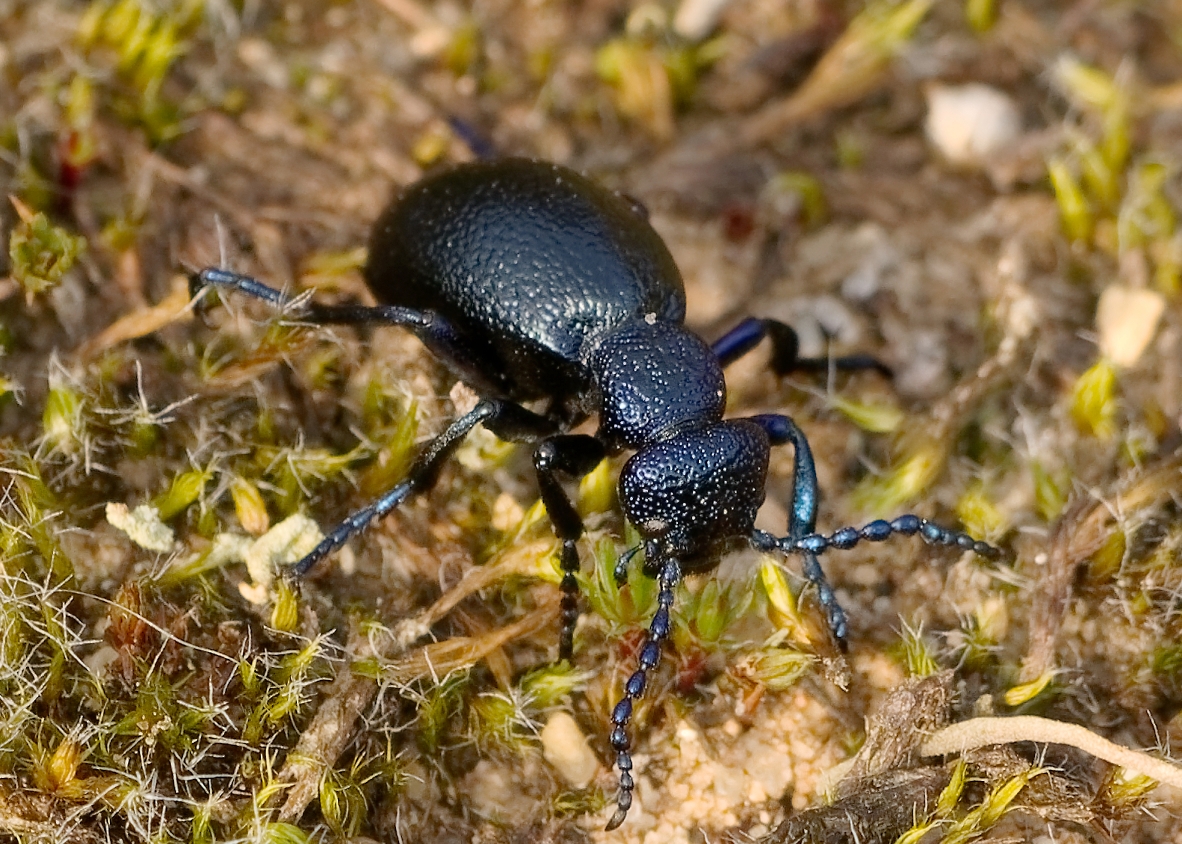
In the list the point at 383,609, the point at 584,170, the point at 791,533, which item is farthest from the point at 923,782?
the point at 584,170

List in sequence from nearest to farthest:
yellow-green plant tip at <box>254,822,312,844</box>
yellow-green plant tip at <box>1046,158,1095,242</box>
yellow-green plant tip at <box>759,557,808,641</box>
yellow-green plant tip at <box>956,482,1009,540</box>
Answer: yellow-green plant tip at <box>254,822,312,844</box>, yellow-green plant tip at <box>759,557,808,641</box>, yellow-green plant tip at <box>956,482,1009,540</box>, yellow-green plant tip at <box>1046,158,1095,242</box>

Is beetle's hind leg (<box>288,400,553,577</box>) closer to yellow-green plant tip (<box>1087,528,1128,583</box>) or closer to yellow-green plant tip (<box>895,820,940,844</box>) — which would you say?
yellow-green plant tip (<box>895,820,940,844</box>)

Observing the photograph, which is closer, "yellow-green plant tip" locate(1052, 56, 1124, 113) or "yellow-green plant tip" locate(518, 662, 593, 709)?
"yellow-green plant tip" locate(518, 662, 593, 709)

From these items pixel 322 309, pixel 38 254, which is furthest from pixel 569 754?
pixel 38 254

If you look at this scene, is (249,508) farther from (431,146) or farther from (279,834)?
(431,146)

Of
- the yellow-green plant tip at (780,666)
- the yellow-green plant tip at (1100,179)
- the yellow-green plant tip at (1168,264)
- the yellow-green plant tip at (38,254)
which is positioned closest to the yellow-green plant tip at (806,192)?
the yellow-green plant tip at (1100,179)

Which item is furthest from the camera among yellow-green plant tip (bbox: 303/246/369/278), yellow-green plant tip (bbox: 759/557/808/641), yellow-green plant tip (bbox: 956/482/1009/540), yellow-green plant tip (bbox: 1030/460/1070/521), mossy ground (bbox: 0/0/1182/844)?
yellow-green plant tip (bbox: 303/246/369/278)

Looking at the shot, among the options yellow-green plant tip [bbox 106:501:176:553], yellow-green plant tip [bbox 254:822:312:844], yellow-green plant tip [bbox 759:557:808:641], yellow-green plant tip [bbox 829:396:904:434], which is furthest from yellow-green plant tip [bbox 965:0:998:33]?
yellow-green plant tip [bbox 254:822:312:844]
